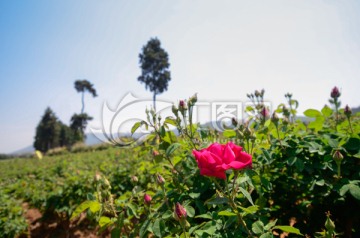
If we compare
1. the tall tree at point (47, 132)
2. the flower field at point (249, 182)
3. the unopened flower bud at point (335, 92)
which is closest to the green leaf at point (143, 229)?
the flower field at point (249, 182)

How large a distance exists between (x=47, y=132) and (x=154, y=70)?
22.9 metres

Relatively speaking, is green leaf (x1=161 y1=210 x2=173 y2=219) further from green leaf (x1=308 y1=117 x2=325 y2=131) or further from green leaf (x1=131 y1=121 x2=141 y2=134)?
green leaf (x1=308 y1=117 x2=325 y2=131)

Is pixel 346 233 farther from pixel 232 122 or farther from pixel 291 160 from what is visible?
pixel 232 122

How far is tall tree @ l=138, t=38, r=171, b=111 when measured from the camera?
1506 inches

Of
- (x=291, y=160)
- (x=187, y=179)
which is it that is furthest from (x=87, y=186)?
(x=291, y=160)

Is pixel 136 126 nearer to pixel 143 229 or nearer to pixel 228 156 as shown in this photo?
pixel 143 229

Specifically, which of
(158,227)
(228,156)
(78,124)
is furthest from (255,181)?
(78,124)

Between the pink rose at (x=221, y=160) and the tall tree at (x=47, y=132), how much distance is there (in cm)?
4849

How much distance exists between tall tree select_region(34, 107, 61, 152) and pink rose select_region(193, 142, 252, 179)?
48494mm

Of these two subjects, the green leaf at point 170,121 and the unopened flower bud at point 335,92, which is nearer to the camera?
the green leaf at point 170,121

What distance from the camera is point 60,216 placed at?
417 cm

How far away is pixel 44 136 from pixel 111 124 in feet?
157

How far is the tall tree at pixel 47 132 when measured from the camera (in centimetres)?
4348

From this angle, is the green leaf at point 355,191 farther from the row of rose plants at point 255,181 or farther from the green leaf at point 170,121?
the green leaf at point 170,121
